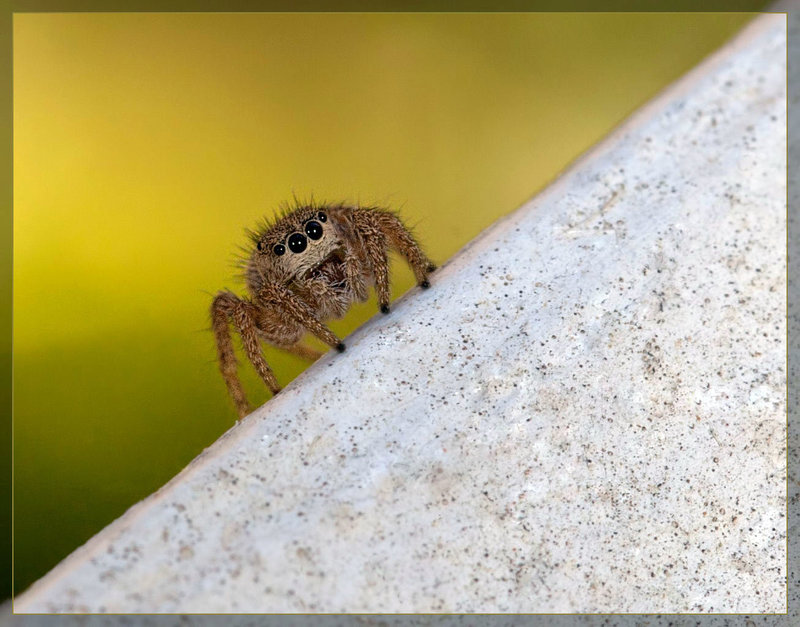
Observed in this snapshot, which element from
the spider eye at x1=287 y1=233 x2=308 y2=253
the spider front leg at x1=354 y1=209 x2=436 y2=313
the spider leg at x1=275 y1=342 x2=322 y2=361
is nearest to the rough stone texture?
the spider front leg at x1=354 y1=209 x2=436 y2=313

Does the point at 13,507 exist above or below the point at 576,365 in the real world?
above

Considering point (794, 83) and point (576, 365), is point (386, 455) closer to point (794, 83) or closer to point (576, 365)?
point (576, 365)

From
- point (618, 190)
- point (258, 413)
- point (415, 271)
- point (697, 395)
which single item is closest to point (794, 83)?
point (618, 190)

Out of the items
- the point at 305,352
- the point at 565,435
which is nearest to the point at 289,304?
the point at 305,352

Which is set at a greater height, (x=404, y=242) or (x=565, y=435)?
(x=404, y=242)

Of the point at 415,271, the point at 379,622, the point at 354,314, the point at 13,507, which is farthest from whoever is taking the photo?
the point at 13,507

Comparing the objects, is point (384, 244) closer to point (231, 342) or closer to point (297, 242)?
point (297, 242)

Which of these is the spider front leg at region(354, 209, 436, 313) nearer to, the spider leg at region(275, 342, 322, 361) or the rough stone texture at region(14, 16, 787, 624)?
the rough stone texture at region(14, 16, 787, 624)

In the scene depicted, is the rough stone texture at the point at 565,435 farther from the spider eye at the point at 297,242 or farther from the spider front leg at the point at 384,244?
the spider eye at the point at 297,242
